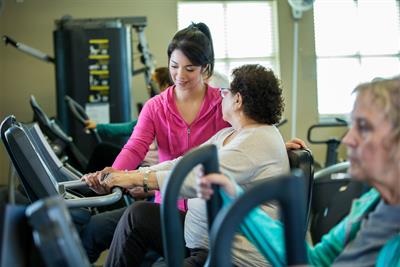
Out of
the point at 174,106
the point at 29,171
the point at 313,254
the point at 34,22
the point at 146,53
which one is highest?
the point at 34,22

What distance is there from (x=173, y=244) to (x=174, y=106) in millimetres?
1191

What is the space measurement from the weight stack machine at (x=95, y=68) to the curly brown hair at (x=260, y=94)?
3.86 metres

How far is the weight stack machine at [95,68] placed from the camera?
5441 mm

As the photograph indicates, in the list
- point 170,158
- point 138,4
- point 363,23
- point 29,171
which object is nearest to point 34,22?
point 138,4

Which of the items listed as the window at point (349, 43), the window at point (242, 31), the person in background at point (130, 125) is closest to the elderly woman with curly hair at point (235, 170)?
the person in background at point (130, 125)

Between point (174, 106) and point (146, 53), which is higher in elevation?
point (146, 53)

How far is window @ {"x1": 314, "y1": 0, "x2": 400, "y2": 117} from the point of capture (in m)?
Answer: 6.55

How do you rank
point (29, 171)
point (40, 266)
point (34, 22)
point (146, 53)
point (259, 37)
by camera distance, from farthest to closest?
point (259, 37) < point (34, 22) < point (146, 53) < point (29, 171) < point (40, 266)

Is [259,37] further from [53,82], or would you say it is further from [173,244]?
[173,244]

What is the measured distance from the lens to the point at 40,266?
0.95m

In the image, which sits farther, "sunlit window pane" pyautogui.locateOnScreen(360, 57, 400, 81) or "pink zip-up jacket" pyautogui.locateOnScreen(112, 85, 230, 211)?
"sunlit window pane" pyautogui.locateOnScreen(360, 57, 400, 81)

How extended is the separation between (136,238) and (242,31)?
17.2 feet

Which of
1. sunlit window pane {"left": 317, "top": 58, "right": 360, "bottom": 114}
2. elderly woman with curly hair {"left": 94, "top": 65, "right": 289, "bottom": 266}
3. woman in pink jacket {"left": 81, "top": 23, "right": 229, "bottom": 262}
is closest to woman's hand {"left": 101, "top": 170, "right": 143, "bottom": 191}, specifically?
elderly woman with curly hair {"left": 94, "top": 65, "right": 289, "bottom": 266}

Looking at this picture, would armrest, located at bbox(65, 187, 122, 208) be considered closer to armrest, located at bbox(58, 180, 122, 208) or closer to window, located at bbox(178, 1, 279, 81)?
armrest, located at bbox(58, 180, 122, 208)
